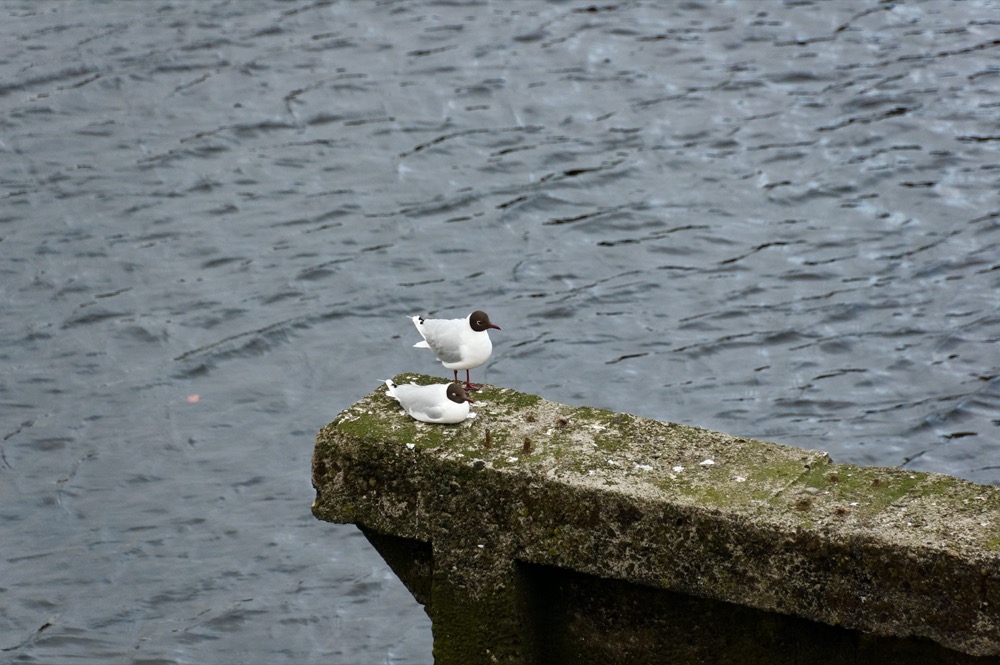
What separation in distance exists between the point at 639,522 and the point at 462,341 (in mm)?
1556

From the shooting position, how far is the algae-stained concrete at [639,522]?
385 cm

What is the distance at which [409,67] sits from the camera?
14523mm

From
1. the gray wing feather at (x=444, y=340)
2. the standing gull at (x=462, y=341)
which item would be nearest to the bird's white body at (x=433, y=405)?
the standing gull at (x=462, y=341)

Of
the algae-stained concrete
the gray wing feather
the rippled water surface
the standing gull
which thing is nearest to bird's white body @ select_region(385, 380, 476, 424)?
the algae-stained concrete

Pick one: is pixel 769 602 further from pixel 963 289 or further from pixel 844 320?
pixel 963 289

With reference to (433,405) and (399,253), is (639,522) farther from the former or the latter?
(399,253)

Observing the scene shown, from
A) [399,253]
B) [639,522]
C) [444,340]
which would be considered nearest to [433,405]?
[639,522]

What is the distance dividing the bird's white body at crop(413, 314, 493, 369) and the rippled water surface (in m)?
2.17

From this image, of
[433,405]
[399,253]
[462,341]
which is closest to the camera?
[433,405]

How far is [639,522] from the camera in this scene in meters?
4.14

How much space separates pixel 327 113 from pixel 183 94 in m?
1.65

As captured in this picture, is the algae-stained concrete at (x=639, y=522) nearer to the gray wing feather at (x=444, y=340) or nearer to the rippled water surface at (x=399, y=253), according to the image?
the gray wing feather at (x=444, y=340)

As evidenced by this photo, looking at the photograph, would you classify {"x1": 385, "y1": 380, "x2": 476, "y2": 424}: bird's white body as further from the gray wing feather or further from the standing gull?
the gray wing feather

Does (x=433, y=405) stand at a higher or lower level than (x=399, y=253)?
higher
